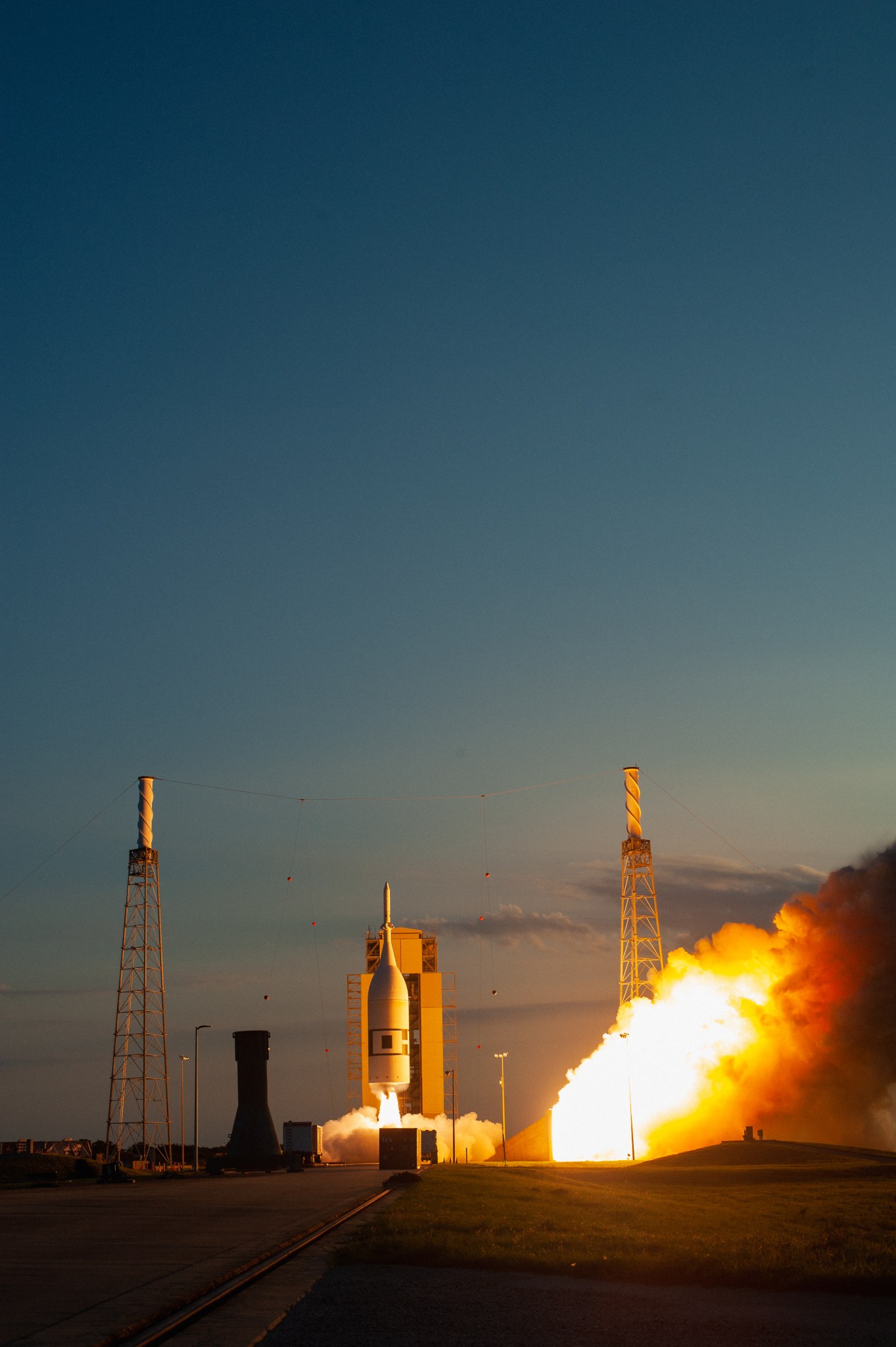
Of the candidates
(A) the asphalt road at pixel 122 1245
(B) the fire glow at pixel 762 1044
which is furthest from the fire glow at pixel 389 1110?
(A) the asphalt road at pixel 122 1245

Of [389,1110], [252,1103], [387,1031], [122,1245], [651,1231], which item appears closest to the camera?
[122,1245]

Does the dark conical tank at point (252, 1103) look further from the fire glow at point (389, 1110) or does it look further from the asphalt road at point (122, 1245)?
the asphalt road at point (122, 1245)

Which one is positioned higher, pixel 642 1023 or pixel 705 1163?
pixel 642 1023

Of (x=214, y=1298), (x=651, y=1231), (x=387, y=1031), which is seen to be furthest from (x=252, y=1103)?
(x=214, y=1298)

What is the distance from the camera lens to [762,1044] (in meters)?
75.9

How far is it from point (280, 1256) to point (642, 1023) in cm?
5916

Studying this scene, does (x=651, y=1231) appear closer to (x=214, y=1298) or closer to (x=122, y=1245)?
(x=122, y=1245)

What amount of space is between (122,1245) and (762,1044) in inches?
2299

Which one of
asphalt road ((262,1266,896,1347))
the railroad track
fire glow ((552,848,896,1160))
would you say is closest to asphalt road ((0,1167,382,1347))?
the railroad track

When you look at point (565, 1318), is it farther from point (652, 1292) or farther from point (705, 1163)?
point (705, 1163)

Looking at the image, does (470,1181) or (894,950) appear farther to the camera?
(894,950)

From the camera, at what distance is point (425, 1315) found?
16.3 m

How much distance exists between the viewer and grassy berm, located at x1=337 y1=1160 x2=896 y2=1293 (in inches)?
810

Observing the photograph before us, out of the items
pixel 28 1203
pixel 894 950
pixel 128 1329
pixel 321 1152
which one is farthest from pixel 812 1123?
pixel 128 1329
